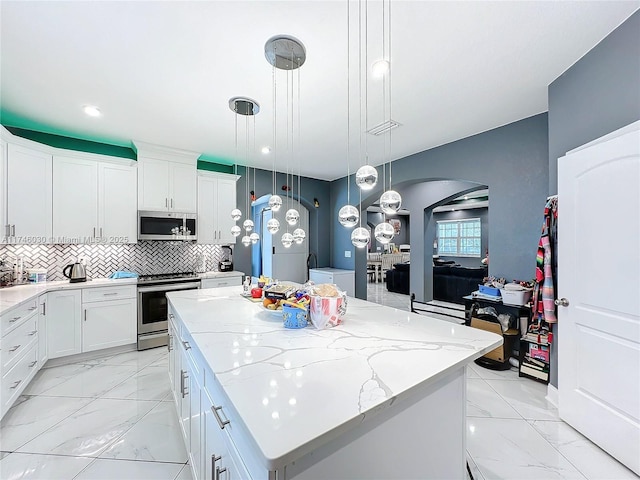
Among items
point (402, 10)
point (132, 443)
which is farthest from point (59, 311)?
point (402, 10)

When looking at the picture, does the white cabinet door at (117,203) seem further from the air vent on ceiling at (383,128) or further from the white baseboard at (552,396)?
the white baseboard at (552,396)

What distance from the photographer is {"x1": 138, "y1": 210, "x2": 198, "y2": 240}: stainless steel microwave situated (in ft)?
12.5

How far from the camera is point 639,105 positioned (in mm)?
1741

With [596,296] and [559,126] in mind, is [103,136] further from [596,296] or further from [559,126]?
[596,296]

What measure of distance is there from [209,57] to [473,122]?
9.00ft

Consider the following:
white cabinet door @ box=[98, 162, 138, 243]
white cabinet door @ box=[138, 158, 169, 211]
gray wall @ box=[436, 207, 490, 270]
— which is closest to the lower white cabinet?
white cabinet door @ box=[98, 162, 138, 243]

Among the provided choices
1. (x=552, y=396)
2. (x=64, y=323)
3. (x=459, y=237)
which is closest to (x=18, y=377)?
(x=64, y=323)

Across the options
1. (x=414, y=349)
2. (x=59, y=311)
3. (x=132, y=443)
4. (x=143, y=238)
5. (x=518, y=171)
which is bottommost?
(x=132, y=443)

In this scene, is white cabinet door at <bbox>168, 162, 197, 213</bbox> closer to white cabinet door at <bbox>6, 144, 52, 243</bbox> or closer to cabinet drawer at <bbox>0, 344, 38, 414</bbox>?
white cabinet door at <bbox>6, 144, 52, 243</bbox>

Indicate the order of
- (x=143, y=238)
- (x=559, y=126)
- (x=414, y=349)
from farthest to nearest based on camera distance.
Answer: (x=143, y=238), (x=559, y=126), (x=414, y=349)

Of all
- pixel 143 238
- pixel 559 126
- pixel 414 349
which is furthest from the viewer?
pixel 143 238

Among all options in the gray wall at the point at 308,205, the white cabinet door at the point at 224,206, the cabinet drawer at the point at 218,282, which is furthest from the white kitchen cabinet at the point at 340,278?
the white cabinet door at the point at 224,206

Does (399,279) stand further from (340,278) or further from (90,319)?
(90,319)

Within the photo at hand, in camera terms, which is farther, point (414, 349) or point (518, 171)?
point (518, 171)
